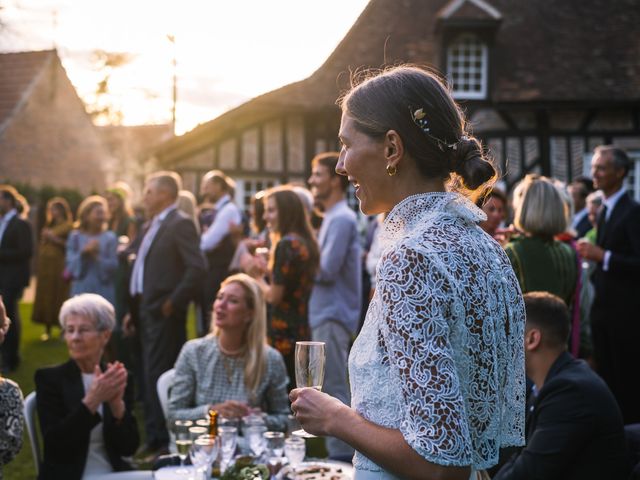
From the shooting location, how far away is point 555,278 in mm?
5059

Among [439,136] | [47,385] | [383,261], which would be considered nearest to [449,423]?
[383,261]

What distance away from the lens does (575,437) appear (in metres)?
3.49

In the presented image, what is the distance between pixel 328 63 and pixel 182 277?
13.5 m

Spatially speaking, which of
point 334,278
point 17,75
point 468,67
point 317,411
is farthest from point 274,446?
point 17,75

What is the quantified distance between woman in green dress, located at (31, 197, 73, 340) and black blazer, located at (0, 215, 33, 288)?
199 cm

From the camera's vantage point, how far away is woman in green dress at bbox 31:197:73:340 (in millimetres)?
12375

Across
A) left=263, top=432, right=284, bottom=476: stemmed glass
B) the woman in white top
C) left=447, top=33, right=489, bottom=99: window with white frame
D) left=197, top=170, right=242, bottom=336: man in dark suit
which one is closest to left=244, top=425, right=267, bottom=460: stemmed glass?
left=263, top=432, right=284, bottom=476: stemmed glass

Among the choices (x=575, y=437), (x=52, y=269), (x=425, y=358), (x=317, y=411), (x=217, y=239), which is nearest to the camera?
(x=425, y=358)

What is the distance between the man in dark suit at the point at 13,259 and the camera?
9812 millimetres

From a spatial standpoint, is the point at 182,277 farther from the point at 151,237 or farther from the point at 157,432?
the point at 157,432

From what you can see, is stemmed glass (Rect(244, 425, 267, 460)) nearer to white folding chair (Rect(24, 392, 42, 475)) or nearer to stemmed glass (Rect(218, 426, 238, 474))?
stemmed glass (Rect(218, 426, 238, 474))

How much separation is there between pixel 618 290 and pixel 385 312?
535cm

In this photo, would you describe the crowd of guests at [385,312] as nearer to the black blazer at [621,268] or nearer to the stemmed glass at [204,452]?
the black blazer at [621,268]

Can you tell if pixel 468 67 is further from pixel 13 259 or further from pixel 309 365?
pixel 309 365
